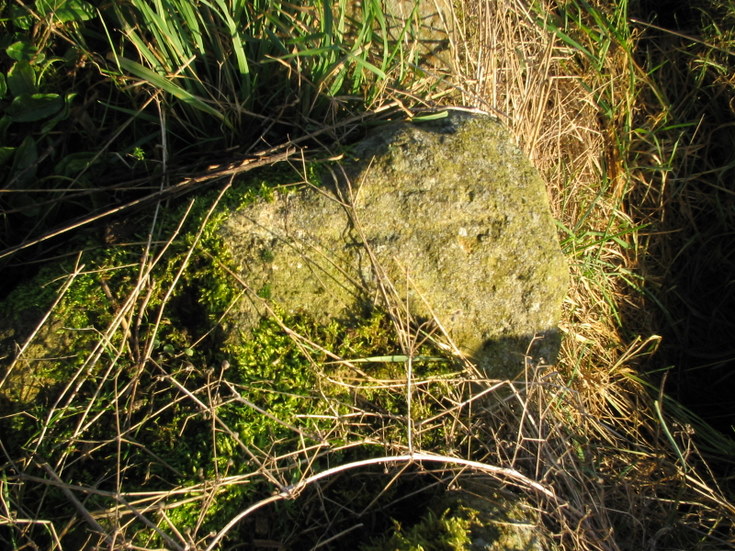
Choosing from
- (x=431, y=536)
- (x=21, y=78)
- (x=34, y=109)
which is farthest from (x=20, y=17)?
(x=431, y=536)

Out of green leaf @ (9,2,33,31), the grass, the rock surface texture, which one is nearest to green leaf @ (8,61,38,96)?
the grass

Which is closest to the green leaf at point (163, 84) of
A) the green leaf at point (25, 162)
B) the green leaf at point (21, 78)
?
the green leaf at point (21, 78)

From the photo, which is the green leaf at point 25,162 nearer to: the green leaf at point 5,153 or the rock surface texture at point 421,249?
the green leaf at point 5,153

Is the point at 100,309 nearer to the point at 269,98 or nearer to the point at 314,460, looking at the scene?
the point at 314,460

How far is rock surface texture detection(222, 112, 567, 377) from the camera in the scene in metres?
1.99

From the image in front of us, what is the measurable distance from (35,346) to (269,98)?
4.17 feet

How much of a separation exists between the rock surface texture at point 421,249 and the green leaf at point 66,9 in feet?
3.31

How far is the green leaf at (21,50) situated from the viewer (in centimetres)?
213

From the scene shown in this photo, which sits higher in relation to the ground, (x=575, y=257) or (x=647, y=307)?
(x=575, y=257)

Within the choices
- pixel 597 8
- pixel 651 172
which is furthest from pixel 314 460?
pixel 597 8

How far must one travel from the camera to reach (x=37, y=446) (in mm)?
1753

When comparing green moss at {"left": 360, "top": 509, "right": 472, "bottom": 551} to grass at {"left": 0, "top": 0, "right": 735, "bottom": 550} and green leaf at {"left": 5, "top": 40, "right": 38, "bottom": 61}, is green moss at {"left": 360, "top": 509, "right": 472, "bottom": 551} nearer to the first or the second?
grass at {"left": 0, "top": 0, "right": 735, "bottom": 550}

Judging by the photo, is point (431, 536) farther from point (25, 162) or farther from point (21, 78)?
point (21, 78)

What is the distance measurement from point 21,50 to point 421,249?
5.69ft
